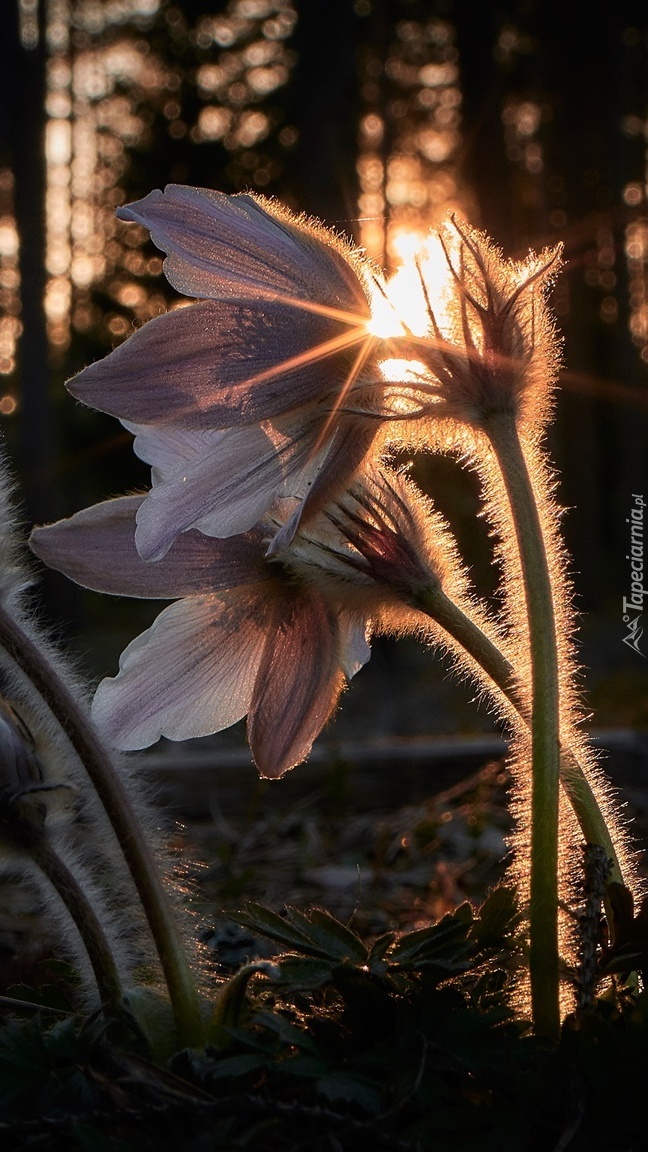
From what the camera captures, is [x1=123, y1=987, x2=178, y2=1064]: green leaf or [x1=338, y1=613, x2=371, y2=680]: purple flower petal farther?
[x1=338, y1=613, x2=371, y2=680]: purple flower petal

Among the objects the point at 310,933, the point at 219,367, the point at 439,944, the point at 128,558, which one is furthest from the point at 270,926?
the point at 219,367

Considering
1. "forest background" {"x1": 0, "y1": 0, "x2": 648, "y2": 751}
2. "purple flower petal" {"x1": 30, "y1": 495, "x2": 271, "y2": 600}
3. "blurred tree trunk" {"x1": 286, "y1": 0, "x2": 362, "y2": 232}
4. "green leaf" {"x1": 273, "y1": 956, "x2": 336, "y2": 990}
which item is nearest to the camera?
"green leaf" {"x1": 273, "y1": 956, "x2": 336, "y2": 990}

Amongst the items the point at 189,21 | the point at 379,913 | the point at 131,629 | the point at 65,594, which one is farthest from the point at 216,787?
the point at 189,21

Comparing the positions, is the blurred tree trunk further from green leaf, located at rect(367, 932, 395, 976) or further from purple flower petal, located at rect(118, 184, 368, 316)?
green leaf, located at rect(367, 932, 395, 976)

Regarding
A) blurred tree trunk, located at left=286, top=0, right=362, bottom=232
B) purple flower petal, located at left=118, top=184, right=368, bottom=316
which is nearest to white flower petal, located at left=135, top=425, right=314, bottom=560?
purple flower petal, located at left=118, top=184, right=368, bottom=316

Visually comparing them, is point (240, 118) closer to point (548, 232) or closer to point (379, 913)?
point (548, 232)

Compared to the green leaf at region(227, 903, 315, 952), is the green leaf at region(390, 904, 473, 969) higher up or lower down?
lower down
